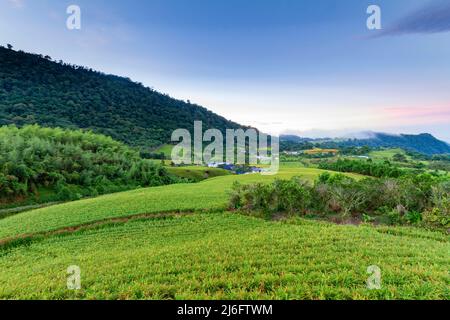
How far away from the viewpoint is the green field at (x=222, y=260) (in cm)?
850

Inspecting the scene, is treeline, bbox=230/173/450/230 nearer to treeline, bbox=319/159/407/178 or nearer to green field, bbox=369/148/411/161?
treeline, bbox=319/159/407/178

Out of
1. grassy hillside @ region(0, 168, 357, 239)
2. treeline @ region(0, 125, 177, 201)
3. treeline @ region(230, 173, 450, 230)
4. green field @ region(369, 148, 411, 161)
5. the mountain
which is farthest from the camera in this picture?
green field @ region(369, 148, 411, 161)

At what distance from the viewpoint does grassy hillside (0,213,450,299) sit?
27.5ft

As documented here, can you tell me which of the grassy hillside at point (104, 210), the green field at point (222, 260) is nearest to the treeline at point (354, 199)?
the green field at point (222, 260)

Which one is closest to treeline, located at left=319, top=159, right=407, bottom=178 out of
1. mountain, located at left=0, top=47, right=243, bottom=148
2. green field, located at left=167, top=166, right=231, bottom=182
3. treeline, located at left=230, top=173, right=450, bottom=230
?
green field, located at left=167, top=166, right=231, bottom=182

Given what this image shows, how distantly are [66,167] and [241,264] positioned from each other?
5321 cm

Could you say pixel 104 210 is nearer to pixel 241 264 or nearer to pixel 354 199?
pixel 241 264

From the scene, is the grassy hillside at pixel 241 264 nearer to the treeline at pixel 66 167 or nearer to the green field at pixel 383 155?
the treeline at pixel 66 167

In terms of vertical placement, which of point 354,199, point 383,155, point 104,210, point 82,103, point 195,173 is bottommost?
point 195,173

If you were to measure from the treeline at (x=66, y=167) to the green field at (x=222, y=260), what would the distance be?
1001 inches

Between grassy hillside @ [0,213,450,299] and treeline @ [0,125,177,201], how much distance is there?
30625 millimetres

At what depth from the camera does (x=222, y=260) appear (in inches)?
443

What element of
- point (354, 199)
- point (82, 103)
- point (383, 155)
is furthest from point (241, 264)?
point (383, 155)
